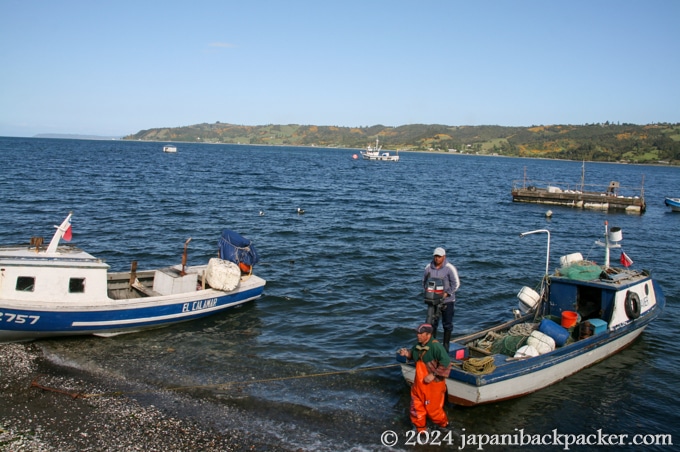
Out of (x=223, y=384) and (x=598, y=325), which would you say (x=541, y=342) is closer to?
(x=598, y=325)

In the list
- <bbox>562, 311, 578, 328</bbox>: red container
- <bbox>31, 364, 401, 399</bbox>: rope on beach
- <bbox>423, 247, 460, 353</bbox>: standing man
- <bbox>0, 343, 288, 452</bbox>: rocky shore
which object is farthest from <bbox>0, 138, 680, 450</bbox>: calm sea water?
<bbox>423, 247, 460, 353</bbox>: standing man

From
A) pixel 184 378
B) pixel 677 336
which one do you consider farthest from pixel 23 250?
pixel 677 336

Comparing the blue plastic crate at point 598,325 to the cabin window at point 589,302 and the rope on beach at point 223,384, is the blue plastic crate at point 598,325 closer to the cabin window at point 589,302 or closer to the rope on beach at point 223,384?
the cabin window at point 589,302

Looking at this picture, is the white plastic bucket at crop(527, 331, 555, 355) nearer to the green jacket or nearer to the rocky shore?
the green jacket

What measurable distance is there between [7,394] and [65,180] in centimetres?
5267

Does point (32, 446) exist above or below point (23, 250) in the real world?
below

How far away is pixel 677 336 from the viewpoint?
18969 millimetres

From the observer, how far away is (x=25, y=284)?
15.3 metres

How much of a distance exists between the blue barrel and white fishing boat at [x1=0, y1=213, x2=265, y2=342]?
10.2m

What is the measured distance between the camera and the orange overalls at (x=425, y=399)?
35.2 feet

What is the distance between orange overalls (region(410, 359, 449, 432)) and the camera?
422 inches

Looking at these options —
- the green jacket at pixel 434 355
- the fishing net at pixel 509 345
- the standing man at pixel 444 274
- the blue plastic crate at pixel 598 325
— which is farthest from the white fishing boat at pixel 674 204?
the green jacket at pixel 434 355

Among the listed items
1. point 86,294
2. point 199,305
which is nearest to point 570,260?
point 199,305

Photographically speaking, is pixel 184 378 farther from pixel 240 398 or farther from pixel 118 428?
pixel 118 428
